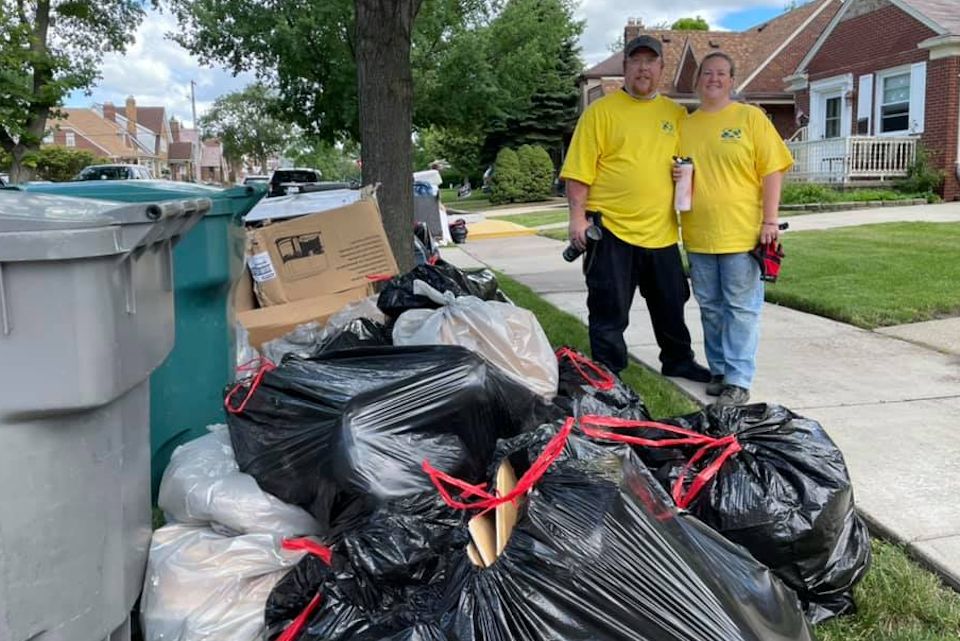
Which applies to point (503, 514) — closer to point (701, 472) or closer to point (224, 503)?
point (701, 472)

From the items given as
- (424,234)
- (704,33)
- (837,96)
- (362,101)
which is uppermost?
(704,33)

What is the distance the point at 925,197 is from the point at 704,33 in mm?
19880

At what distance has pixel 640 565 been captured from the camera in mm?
1700

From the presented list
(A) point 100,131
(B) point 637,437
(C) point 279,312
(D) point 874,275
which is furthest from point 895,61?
(A) point 100,131

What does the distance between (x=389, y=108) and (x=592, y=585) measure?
15.0 feet

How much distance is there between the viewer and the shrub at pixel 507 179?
92.2 ft

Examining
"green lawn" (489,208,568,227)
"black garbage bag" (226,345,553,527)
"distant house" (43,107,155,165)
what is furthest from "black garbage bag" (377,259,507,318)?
"distant house" (43,107,155,165)

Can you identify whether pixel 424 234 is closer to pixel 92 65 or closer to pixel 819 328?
pixel 819 328

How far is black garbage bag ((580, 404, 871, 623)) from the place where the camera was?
2.32 meters

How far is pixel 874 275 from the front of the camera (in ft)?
25.3

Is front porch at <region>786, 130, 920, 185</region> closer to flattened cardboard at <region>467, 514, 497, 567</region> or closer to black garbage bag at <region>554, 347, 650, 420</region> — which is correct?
black garbage bag at <region>554, 347, 650, 420</region>

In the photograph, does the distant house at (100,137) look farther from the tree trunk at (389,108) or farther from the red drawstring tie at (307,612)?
the red drawstring tie at (307,612)

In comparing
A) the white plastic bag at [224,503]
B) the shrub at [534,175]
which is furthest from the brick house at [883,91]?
the white plastic bag at [224,503]

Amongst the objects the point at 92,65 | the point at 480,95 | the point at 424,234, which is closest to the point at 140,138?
the point at 92,65
